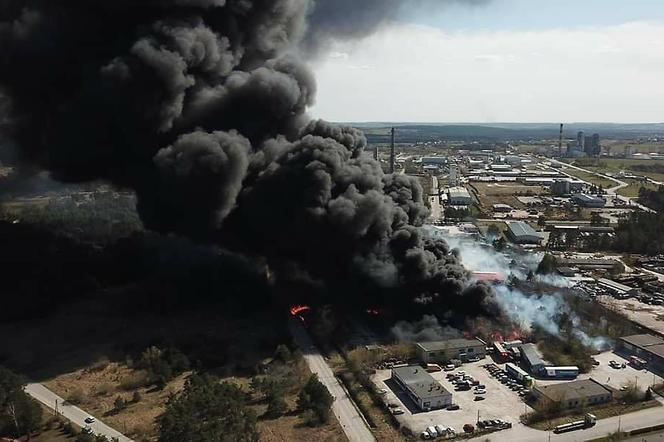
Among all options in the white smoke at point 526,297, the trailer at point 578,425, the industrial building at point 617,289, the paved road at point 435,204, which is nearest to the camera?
the trailer at point 578,425

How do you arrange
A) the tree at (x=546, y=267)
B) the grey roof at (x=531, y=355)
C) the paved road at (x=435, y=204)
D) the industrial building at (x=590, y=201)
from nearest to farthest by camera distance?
the grey roof at (x=531, y=355) < the tree at (x=546, y=267) < the paved road at (x=435, y=204) < the industrial building at (x=590, y=201)

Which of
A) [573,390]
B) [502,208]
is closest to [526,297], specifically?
[573,390]

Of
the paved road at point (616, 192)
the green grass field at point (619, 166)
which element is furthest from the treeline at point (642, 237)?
the green grass field at point (619, 166)

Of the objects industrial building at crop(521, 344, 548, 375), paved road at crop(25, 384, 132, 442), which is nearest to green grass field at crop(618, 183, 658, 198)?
industrial building at crop(521, 344, 548, 375)

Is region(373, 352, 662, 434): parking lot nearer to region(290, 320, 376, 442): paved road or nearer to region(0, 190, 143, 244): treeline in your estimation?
region(290, 320, 376, 442): paved road

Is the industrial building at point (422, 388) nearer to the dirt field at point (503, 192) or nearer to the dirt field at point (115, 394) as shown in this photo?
the dirt field at point (115, 394)

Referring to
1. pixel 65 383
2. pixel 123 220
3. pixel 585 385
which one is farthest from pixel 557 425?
pixel 123 220

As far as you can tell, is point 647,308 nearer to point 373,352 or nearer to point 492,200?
point 373,352
